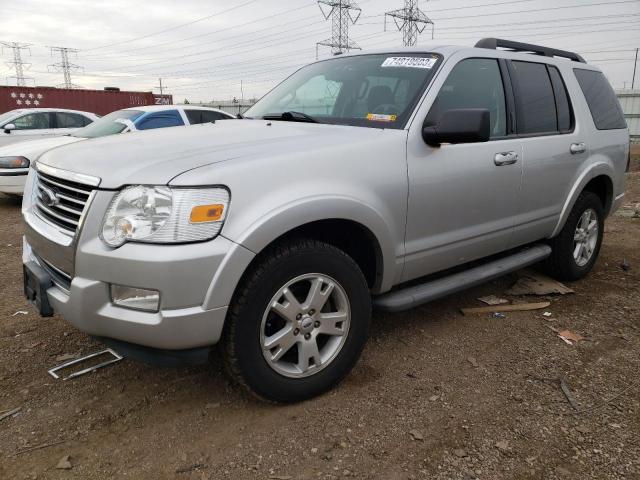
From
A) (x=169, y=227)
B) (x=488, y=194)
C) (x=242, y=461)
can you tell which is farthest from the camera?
(x=488, y=194)

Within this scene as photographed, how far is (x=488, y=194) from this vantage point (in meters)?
3.30

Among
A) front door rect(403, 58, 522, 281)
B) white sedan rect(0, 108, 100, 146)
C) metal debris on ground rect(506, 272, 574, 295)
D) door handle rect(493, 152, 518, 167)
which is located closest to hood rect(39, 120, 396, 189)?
front door rect(403, 58, 522, 281)

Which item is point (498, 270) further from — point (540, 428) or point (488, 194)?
point (540, 428)

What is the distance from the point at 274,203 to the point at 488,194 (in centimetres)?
163

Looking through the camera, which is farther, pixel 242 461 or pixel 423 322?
pixel 423 322

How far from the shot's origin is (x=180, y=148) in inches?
98.5

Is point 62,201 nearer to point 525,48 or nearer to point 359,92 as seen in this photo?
point 359,92

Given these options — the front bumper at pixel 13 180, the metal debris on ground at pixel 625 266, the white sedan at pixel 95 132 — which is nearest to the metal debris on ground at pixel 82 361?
the metal debris on ground at pixel 625 266

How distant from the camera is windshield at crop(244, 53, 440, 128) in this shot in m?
3.06

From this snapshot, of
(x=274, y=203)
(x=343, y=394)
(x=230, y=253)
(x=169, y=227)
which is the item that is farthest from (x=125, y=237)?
(x=343, y=394)

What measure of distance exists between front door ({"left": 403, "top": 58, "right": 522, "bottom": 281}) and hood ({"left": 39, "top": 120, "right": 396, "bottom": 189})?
1.34 ft

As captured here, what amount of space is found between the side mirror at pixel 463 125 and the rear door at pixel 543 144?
0.98 meters

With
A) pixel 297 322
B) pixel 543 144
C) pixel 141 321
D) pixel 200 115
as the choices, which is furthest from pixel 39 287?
pixel 200 115

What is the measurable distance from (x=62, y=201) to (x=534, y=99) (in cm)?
323
